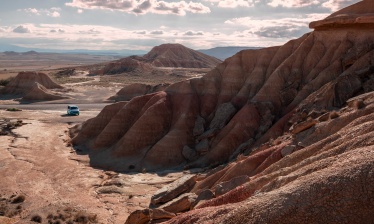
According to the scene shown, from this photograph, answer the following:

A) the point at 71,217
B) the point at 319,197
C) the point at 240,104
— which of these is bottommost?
the point at 71,217

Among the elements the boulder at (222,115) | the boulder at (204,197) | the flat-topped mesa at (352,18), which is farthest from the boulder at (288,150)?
the boulder at (222,115)

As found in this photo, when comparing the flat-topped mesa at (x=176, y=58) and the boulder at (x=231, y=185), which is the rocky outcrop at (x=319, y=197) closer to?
the boulder at (x=231, y=185)

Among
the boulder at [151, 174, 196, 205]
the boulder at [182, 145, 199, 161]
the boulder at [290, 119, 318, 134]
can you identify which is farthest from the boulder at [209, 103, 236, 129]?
the boulder at [290, 119, 318, 134]

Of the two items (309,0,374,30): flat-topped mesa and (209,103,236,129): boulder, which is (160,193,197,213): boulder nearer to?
(209,103,236,129): boulder

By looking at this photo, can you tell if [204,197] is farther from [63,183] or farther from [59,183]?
[59,183]

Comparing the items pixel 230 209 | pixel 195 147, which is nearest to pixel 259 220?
pixel 230 209

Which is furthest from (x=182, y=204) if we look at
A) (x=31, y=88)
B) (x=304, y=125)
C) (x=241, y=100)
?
(x=31, y=88)
